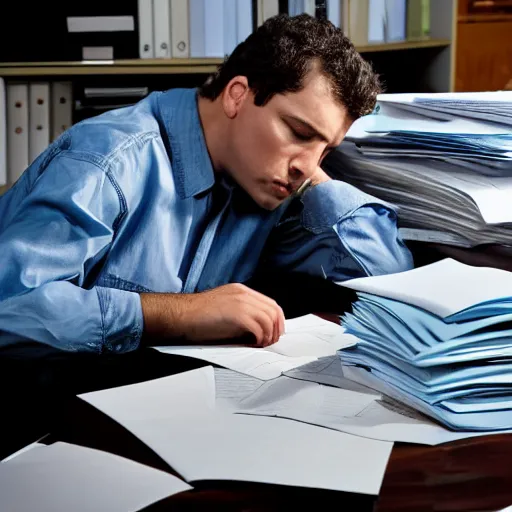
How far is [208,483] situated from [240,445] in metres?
A: 0.06

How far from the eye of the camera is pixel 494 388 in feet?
2.31

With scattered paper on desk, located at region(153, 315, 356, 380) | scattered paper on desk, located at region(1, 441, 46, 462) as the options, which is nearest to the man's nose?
scattered paper on desk, located at region(153, 315, 356, 380)

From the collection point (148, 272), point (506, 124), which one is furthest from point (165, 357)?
point (506, 124)

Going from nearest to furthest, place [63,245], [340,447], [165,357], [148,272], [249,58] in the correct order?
[340,447], [165,357], [63,245], [148,272], [249,58]

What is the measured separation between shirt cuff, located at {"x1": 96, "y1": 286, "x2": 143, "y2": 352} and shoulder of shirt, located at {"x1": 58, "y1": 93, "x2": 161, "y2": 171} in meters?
0.22

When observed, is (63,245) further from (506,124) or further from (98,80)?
(98,80)

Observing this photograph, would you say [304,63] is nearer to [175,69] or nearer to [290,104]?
[290,104]

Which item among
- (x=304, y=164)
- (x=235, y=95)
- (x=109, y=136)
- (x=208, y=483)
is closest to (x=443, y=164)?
(x=304, y=164)

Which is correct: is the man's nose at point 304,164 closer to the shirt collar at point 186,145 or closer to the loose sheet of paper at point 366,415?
the shirt collar at point 186,145

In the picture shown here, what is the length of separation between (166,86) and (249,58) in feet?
4.63

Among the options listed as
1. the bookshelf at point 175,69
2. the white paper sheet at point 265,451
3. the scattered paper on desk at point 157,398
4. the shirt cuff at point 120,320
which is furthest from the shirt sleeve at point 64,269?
the bookshelf at point 175,69

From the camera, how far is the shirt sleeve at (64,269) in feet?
3.24

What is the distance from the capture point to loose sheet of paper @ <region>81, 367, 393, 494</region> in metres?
0.60

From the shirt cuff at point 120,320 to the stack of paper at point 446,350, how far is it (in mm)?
323
